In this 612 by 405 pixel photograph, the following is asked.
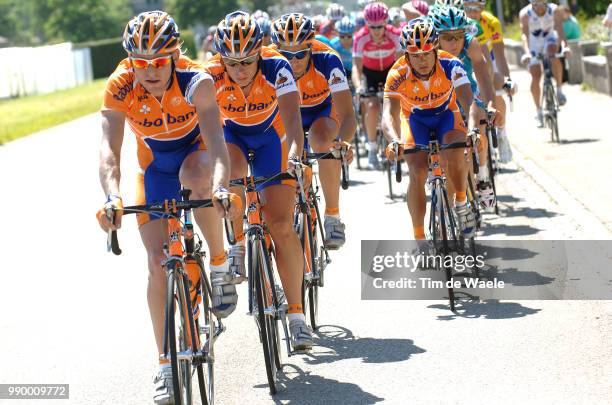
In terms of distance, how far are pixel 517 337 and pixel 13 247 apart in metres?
6.90

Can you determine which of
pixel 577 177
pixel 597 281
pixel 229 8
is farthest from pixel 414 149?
pixel 229 8

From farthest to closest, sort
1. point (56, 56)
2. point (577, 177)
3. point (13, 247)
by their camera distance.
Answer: point (56, 56) → point (577, 177) → point (13, 247)

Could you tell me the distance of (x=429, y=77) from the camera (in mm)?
9789

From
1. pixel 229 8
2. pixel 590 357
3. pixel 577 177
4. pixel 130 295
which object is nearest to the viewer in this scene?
pixel 590 357

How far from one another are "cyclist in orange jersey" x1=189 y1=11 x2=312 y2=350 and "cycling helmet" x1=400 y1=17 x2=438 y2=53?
1620mm

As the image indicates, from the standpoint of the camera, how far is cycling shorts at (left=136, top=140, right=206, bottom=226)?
707 cm

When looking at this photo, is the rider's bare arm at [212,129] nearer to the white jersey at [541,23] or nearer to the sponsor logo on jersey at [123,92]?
the sponsor logo on jersey at [123,92]

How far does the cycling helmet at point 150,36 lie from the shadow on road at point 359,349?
230 cm

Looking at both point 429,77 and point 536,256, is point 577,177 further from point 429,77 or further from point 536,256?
point 429,77

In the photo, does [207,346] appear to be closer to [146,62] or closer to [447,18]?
[146,62]

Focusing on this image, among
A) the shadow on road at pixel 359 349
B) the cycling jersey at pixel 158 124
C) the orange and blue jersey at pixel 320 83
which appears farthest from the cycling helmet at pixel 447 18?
the cycling jersey at pixel 158 124

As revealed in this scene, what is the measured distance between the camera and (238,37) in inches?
292

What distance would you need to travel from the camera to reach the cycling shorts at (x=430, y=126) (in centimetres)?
988

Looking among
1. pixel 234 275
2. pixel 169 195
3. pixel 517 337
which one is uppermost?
pixel 169 195
